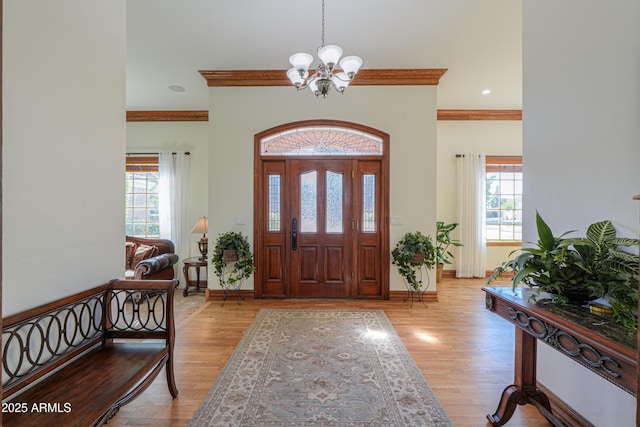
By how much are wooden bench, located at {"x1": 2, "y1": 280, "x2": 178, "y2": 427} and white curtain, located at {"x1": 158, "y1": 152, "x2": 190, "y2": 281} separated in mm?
3443

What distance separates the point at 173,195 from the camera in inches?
208

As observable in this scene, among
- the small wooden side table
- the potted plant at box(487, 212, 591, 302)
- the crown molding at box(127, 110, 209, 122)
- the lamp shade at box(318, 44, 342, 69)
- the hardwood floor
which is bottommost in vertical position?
the hardwood floor

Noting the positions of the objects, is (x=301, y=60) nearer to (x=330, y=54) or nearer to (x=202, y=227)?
(x=330, y=54)

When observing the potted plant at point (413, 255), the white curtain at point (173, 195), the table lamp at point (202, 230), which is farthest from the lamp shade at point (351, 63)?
the white curtain at point (173, 195)

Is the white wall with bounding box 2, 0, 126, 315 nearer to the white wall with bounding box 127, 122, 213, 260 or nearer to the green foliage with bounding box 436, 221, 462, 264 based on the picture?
the white wall with bounding box 127, 122, 213, 260

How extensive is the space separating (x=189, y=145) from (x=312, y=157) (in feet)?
8.93

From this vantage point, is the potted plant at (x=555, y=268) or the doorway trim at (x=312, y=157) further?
the doorway trim at (x=312, y=157)

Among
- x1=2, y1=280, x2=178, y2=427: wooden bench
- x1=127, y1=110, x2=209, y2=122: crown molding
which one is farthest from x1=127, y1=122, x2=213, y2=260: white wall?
A: x1=2, y1=280, x2=178, y2=427: wooden bench

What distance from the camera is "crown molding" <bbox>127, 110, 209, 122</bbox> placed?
532 cm

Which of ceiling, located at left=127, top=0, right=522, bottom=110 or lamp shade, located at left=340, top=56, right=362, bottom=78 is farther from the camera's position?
ceiling, located at left=127, top=0, right=522, bottom=110

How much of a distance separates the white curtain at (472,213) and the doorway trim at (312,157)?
2162 millimetres

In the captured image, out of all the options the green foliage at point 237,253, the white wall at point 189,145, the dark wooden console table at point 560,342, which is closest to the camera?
the dark wooden console table at point 560,342

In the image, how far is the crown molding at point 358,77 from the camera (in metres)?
4.00

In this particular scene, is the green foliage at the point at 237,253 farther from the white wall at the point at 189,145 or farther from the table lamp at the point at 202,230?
the white wall at the point at 189,145
